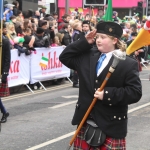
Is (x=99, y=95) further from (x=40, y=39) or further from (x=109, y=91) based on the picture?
(x=40, y=39)

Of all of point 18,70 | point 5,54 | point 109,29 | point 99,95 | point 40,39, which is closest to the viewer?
point 99,95

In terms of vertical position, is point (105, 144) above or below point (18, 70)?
above

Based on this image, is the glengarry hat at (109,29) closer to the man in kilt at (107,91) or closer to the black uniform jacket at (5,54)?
the man in kilt at (107,91)

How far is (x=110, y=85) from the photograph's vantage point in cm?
439

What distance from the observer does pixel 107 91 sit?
4305mm

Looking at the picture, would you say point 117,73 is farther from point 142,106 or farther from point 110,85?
point 142,106

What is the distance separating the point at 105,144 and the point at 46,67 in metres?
9.92

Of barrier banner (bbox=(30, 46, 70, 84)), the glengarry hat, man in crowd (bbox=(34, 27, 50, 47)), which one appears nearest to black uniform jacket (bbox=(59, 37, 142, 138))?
the glengarry hat

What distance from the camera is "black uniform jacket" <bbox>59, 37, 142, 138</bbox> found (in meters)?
4.32

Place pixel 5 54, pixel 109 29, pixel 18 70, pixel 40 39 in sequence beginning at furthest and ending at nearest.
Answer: pixel 40 39 < pixel 18 70 < pixel 5 54 < pixel 109 29

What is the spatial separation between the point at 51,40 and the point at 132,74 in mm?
10800

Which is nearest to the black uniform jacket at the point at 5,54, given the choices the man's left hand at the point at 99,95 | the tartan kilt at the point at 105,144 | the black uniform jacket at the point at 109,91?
the black uniform jacket at the point at 109,91

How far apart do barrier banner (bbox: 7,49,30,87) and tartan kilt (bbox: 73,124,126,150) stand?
7.99 metres

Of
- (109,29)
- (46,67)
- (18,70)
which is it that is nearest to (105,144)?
(109,29)
